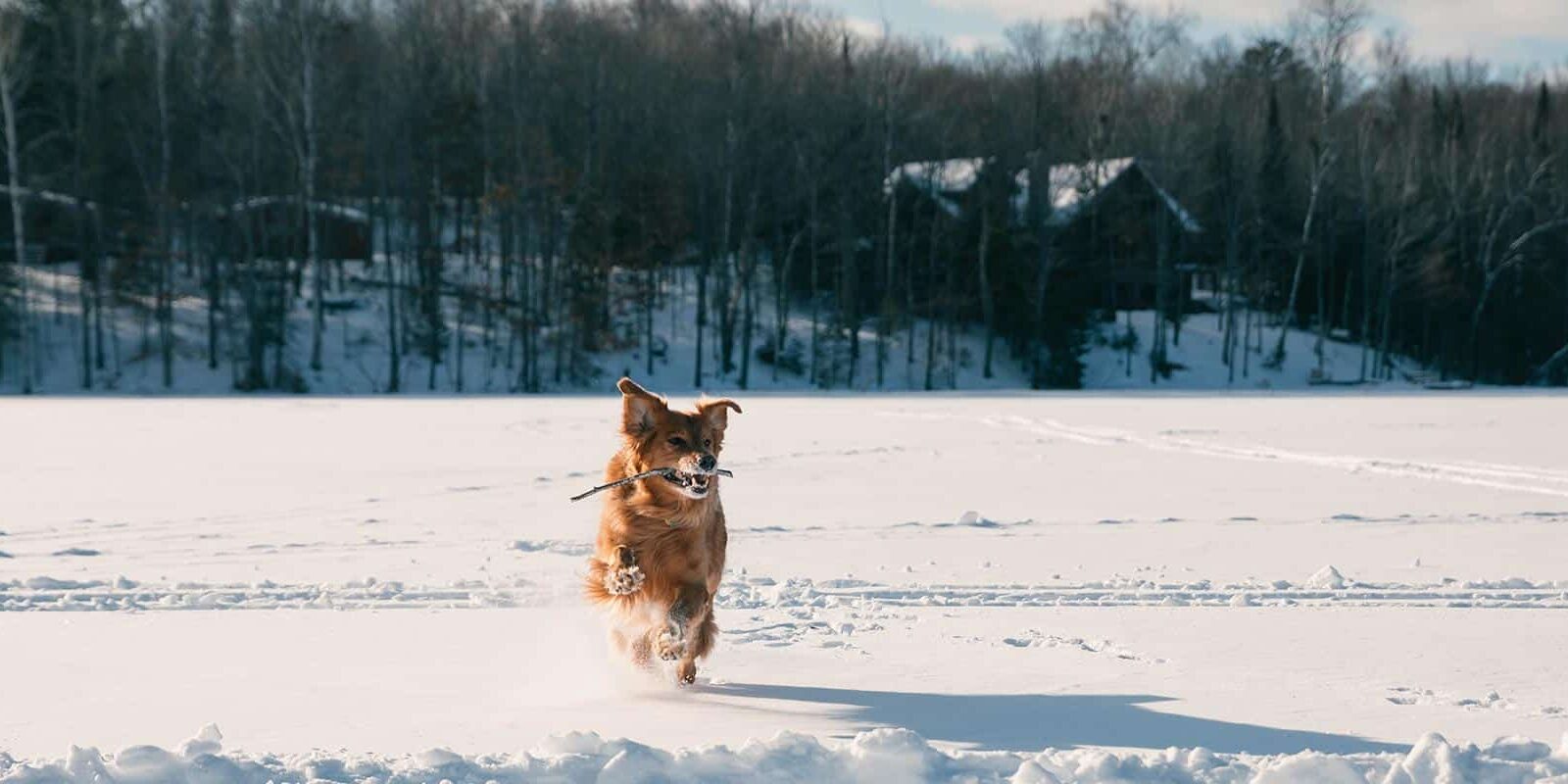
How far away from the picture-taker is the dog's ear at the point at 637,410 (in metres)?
6.72

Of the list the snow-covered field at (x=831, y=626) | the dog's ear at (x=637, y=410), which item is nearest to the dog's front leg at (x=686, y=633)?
the snow-covered field at (x=831, y=626)

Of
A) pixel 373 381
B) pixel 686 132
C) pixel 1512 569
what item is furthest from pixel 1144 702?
pixel 686 132

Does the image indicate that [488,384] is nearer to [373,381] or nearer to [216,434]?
[373,381]

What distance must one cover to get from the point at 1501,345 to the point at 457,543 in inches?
1991

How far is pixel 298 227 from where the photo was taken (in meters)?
47.4

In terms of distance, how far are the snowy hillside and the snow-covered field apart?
27081mm

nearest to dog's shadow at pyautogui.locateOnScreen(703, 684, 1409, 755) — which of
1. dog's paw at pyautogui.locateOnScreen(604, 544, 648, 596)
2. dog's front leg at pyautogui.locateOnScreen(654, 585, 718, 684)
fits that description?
dog's front leg at pyautogui.locateOnScreen(654, 585, 718, 684)

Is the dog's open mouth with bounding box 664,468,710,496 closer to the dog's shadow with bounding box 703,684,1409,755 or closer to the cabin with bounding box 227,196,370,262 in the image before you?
the dog's shadow with bounding box 703,684,1409,755

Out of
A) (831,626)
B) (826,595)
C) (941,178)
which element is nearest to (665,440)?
(831,626)

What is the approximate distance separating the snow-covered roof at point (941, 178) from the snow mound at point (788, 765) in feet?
154

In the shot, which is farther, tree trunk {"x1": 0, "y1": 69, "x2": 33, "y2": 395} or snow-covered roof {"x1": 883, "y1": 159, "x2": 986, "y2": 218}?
snow-covered roof {"x1": 883, "y1": 159, "x2": 986, "y2": 218}

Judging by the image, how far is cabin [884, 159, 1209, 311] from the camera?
52469mm

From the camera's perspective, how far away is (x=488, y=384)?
4619 centimetres

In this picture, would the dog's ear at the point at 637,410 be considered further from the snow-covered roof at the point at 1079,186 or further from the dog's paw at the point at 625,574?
the snow-covered roof at the point at 1079,186
